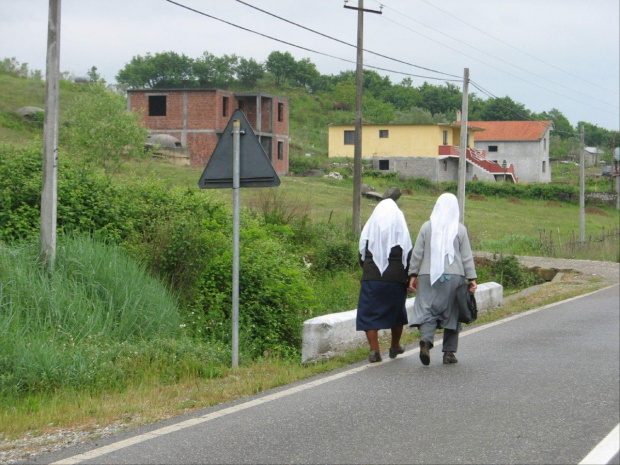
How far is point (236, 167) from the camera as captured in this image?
941 centimetres

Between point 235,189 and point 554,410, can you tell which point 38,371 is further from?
point 554,410

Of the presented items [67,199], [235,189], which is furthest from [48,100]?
[235,189]

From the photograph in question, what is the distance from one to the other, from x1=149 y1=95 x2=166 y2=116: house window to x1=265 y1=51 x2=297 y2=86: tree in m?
60.0

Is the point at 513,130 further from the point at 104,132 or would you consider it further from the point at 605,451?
the point at 605,451

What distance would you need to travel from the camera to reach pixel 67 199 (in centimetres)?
1302

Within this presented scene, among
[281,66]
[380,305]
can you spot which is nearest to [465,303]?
[380,305]

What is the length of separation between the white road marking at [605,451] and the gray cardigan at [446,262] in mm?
3148

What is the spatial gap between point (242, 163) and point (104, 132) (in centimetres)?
3045

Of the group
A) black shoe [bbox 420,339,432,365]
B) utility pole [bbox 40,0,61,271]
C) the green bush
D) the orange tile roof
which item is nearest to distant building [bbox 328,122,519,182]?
the orange tile roof

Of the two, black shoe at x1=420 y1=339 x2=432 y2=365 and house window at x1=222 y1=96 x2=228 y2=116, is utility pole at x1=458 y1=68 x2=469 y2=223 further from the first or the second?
house window at x1=222 y1=96 x2=228 y2=116

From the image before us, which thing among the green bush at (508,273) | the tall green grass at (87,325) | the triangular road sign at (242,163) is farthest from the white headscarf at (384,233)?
the green bush at (508,273)

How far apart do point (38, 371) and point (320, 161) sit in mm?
63227

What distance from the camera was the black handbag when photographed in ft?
31.5

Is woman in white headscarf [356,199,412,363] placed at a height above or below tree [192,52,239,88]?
below
